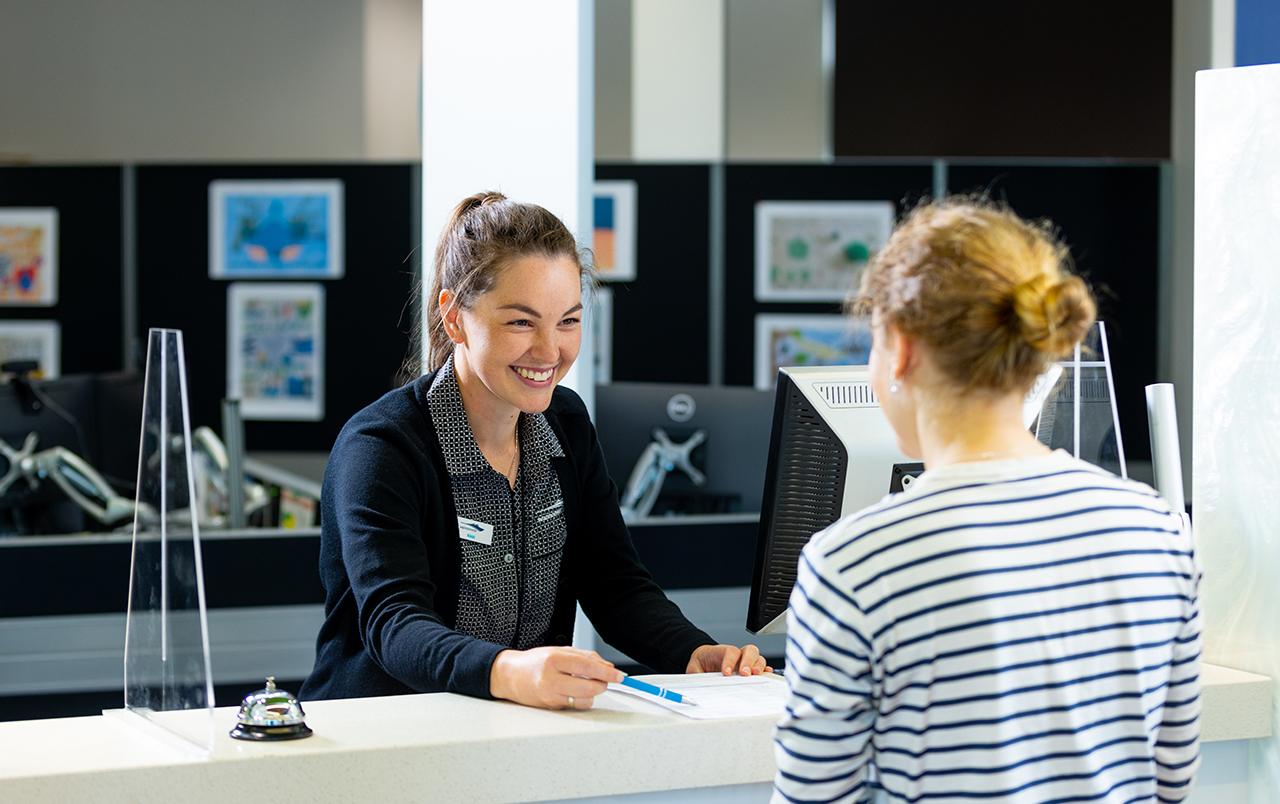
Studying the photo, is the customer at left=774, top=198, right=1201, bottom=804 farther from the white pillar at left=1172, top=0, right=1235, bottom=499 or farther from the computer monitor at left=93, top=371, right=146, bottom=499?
the white pillar at left=1172, top=0, right=1235, bottom=499

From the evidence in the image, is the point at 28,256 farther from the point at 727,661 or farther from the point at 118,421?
the point at 727,661

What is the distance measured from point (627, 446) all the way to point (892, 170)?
2.60 m

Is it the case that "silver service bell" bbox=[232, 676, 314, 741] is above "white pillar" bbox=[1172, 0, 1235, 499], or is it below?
below

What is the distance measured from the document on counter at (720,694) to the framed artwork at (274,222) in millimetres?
4240

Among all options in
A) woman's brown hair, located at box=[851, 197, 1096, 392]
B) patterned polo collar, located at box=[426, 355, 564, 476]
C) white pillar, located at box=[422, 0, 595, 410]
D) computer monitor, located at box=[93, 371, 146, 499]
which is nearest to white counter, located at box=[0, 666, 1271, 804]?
patterned polo collar, located at box=[426, 355, 564, 476]

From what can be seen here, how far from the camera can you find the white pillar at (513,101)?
2.18 metres

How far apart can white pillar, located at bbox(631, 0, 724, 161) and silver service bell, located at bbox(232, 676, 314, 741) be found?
459cm

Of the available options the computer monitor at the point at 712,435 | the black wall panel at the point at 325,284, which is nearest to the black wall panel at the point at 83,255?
the black wall panel at the point at 325,284

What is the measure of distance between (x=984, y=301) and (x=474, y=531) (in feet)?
2.72

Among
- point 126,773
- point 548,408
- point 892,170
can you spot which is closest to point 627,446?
point 548,408

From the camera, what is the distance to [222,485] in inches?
120

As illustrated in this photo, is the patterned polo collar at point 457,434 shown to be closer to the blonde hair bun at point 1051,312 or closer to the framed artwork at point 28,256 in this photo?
the blonde hair bun at point 1051,312

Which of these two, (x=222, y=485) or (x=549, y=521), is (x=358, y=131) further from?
(x=549, y=521)

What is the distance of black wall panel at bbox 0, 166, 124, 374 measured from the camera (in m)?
5.12
